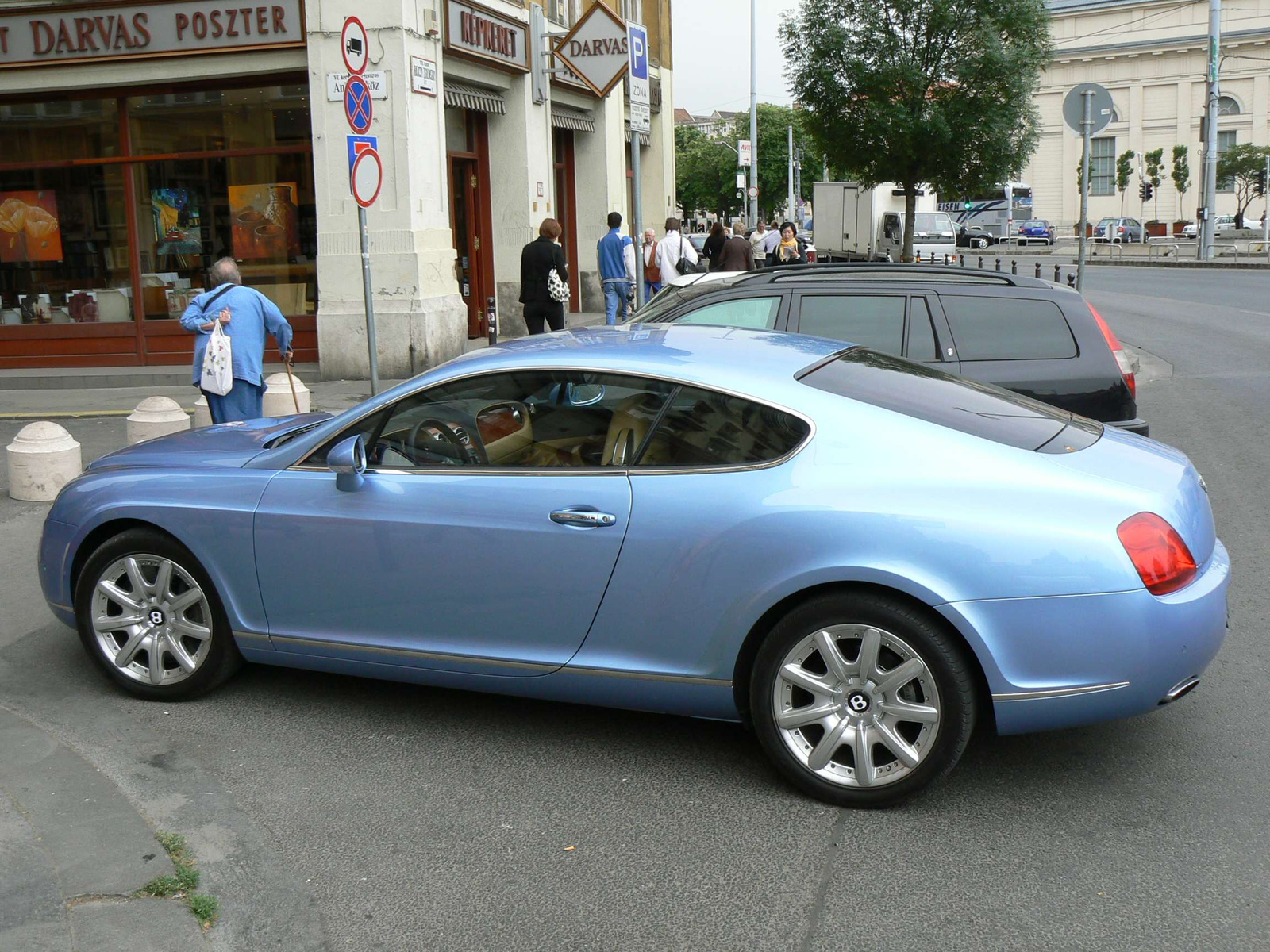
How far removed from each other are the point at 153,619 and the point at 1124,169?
88234mm

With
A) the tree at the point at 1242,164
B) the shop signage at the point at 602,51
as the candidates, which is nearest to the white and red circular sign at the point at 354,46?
the shop signage at the point at 602,51

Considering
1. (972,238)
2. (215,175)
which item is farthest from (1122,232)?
(215,175)

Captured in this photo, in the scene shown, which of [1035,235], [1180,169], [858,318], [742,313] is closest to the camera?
[858,318]

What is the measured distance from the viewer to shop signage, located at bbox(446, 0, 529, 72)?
17172 millimetres

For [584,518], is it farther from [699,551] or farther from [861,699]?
[861,699]

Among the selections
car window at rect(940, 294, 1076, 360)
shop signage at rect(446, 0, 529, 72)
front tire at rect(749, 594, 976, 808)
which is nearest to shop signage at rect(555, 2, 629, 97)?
shop signage at rect(446, 0, 529, 72)

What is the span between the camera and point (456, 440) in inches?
188

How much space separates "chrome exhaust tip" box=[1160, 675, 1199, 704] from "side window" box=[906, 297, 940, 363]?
3.58 meters

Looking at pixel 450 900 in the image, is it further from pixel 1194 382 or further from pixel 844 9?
pixel 844 9

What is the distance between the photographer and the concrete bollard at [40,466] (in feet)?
30.2

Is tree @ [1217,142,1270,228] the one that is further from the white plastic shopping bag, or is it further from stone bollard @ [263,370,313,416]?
the white plastic shopping bag

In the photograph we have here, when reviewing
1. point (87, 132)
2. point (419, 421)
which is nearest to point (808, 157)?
point (87, 132)

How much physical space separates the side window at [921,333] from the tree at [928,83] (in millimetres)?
18841

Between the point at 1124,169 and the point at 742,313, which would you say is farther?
the point at 1124,169
